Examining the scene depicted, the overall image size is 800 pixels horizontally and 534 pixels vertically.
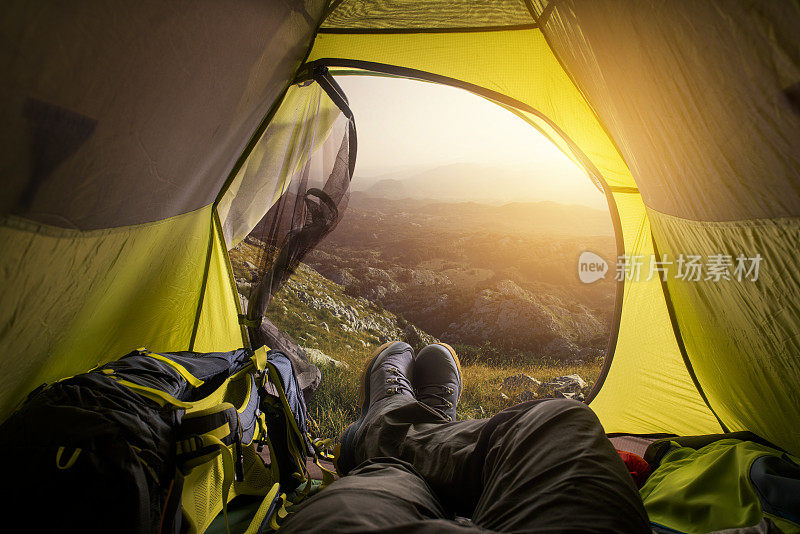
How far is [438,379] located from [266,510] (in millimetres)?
809

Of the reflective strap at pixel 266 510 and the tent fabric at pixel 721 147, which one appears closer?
the tent fabric at pixel 721 147

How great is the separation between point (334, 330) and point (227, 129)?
4199 millimetres

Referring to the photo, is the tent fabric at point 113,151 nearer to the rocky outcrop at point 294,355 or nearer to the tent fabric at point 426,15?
the tent fabric at point 426,15

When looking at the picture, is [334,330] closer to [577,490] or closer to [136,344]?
[136,344]

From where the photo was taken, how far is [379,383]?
151 centimetres

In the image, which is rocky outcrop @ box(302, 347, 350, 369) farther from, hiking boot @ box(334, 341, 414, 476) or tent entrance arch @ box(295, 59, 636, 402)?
tent entrance arch @ box(295, 59, 636, 402)

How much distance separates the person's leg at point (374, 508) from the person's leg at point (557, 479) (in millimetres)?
111

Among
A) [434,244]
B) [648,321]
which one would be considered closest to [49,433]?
[648,321]

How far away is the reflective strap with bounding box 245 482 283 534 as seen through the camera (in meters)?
1.02

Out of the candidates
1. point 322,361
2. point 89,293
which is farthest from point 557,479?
point 322,361

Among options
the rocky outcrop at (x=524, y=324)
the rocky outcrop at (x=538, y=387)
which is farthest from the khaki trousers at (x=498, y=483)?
the rocky outcrop at (x=524, y=324)

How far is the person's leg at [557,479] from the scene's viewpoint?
0.56 meters

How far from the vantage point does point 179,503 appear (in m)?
0.79

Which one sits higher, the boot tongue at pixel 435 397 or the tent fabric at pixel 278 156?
the tent fabric at pixel 278 156
